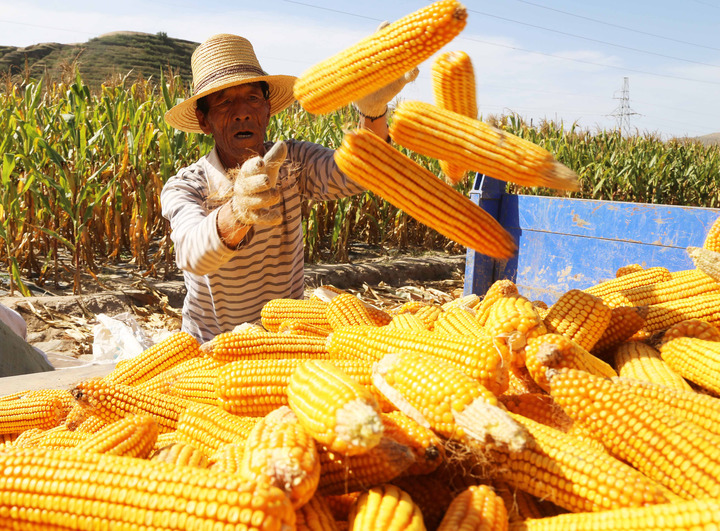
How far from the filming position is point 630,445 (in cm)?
145

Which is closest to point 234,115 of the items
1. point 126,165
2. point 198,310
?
point 198,310

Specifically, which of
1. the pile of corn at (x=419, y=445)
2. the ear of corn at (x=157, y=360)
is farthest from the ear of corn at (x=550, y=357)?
the ear of corn at (x=157, y=360)

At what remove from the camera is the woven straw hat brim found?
12.5 ft

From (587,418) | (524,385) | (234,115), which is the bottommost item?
(524,385)

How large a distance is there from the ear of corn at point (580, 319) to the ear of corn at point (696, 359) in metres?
0.26

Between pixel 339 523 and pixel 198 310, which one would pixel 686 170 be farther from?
pixel 339 523

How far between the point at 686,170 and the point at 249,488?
16.7 metres

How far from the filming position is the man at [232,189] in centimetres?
314

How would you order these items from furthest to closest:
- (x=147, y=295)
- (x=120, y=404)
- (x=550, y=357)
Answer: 1. (x=147, y=295)
2. (x=120, y=404)
3. (x=550, y=357)

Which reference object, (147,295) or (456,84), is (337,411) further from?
(147,295)

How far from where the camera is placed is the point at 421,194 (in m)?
2.12

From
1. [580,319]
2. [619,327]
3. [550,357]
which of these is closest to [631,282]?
[619,327]

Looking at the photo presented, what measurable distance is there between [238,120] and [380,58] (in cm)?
205

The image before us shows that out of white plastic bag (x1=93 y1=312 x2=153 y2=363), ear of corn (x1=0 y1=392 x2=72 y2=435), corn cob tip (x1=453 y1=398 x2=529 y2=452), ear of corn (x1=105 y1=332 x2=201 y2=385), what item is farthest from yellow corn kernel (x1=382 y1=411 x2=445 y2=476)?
white plastic bag (x1=93 y1=312 x2=153 y2=363)
